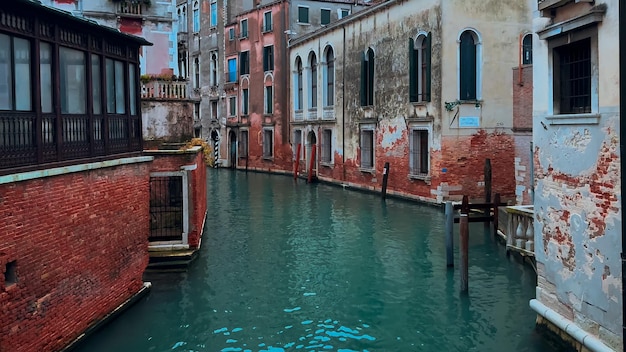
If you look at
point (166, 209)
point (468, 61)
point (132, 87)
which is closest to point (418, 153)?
point (468, 61)

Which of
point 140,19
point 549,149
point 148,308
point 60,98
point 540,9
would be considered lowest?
point 148,308

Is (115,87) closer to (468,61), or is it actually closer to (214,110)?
(468,61)

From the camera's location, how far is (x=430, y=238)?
46.9ft

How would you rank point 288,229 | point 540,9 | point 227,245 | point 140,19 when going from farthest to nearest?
point 288,229 → point 140,19 → point 227,245 → point 540,9

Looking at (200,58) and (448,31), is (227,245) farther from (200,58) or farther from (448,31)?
(200,58)

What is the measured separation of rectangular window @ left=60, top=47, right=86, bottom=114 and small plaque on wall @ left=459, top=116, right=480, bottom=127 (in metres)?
12.7

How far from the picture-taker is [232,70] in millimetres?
35125

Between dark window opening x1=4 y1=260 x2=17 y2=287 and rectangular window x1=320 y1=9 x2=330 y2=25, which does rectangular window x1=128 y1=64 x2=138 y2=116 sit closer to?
dark window opening x1=4 y1=260 x2=17 y2=287

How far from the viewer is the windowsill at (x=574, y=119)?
20.6ft

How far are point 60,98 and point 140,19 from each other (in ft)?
25.9

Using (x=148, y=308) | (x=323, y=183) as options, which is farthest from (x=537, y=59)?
(x=323, y=183)

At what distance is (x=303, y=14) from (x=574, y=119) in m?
25.4

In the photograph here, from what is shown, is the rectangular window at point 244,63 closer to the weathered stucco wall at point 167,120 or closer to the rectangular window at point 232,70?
the rectangular window at point 232,70

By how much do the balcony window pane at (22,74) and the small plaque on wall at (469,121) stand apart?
13853mm
